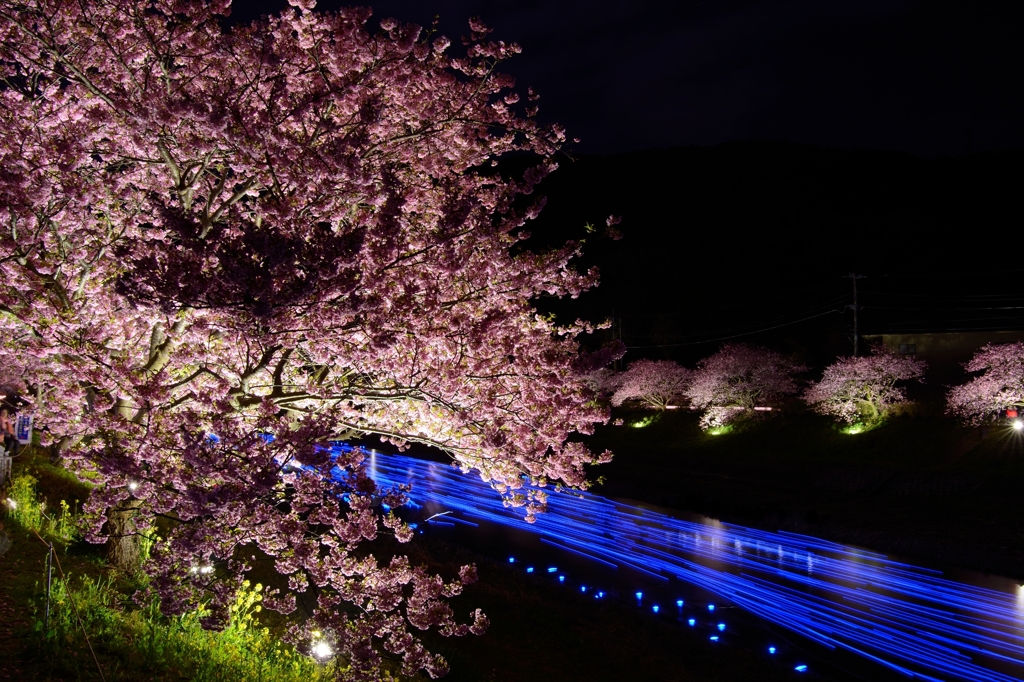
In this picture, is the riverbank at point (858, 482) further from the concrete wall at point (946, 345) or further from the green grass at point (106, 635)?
the green grass at point (106, 635)

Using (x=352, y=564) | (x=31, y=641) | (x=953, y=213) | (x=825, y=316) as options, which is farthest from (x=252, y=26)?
(x=953, y=213)

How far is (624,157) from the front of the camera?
421 feet

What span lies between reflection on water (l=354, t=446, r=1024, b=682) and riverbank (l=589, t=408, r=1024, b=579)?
152 cm

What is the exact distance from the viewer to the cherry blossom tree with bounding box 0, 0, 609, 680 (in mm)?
6742

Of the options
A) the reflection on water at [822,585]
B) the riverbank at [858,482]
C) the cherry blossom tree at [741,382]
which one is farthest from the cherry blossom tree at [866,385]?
the reflection on water at [822,585]

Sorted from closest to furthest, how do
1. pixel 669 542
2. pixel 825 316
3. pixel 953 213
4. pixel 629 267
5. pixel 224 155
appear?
1. pixel 224 155
2. pixel 669 542
3. pixel 825 316
4. pixel 629 267
5. pixel 953 213

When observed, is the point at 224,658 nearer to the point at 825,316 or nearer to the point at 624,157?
the point at 825,316

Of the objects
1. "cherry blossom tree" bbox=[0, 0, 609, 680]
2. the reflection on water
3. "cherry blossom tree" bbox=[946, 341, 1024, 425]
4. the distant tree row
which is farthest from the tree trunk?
"cherry blossom tree" bbox=[946, 341, 1024, 425]

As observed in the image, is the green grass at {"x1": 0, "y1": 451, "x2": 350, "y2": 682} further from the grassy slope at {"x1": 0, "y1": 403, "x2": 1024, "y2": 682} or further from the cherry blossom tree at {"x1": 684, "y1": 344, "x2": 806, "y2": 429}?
the cherry blossom tree at {"x1": 684, "y1": 344, "x2": 806, "y2": 429}

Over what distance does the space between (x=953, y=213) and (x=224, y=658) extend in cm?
8493

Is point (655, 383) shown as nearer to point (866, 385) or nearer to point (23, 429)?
point (866, 385)

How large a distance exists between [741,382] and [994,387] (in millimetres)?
12424

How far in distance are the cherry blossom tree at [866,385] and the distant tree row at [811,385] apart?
0.04 meters

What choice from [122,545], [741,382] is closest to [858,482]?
[741,382]
